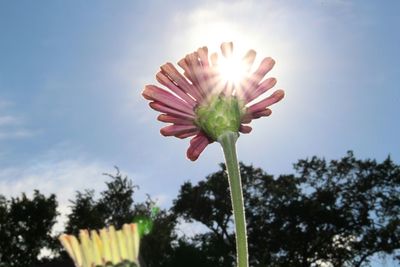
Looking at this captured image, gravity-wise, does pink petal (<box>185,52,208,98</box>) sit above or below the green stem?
above

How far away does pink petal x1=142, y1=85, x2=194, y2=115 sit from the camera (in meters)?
1.42

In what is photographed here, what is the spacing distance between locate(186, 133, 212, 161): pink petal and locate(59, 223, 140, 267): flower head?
0.65 m

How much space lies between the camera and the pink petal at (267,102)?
153 centimetres

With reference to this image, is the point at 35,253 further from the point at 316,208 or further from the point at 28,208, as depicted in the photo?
the point at 316,208

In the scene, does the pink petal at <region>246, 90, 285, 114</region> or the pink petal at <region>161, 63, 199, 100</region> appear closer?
the pink petal at <region>161, 63, 199, 100</region>

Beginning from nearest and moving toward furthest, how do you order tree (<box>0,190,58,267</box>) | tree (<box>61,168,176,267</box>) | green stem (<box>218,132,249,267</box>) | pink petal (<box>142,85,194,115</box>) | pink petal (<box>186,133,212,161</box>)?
1. green stem (<box>218,132,249,267</box>)
2. pink petal (<box>142,85,194,115</box>)
3. pink petal (<box>186,133,212,161</box>)
4. tree (<box>61,168,176,267</box>)
5. tree (<box>0,190,58,267</box>)

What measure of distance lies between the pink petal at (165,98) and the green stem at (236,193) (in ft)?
0.40

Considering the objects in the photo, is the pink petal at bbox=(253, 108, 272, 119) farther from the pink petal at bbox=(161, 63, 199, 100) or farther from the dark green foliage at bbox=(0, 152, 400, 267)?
the dark green foliage at bbox=(0, 152, 400, 267)

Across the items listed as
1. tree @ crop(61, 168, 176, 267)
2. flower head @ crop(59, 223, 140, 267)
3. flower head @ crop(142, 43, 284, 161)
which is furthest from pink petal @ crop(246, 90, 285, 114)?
tree @ crop(61, 168, 176, 267)

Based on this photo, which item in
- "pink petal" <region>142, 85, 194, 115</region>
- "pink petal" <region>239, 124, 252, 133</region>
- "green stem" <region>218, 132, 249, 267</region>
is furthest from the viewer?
"pink petal" <region>239, 124, 252, 133</region>

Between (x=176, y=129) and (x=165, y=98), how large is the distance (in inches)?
5.2

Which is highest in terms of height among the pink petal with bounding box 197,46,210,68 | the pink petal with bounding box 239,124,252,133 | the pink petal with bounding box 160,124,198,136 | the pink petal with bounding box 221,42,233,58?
the pink petal with bounding box 221,42,233,58

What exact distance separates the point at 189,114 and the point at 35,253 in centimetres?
6624

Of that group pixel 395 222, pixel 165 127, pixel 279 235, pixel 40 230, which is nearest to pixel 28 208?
pixel 40 230
